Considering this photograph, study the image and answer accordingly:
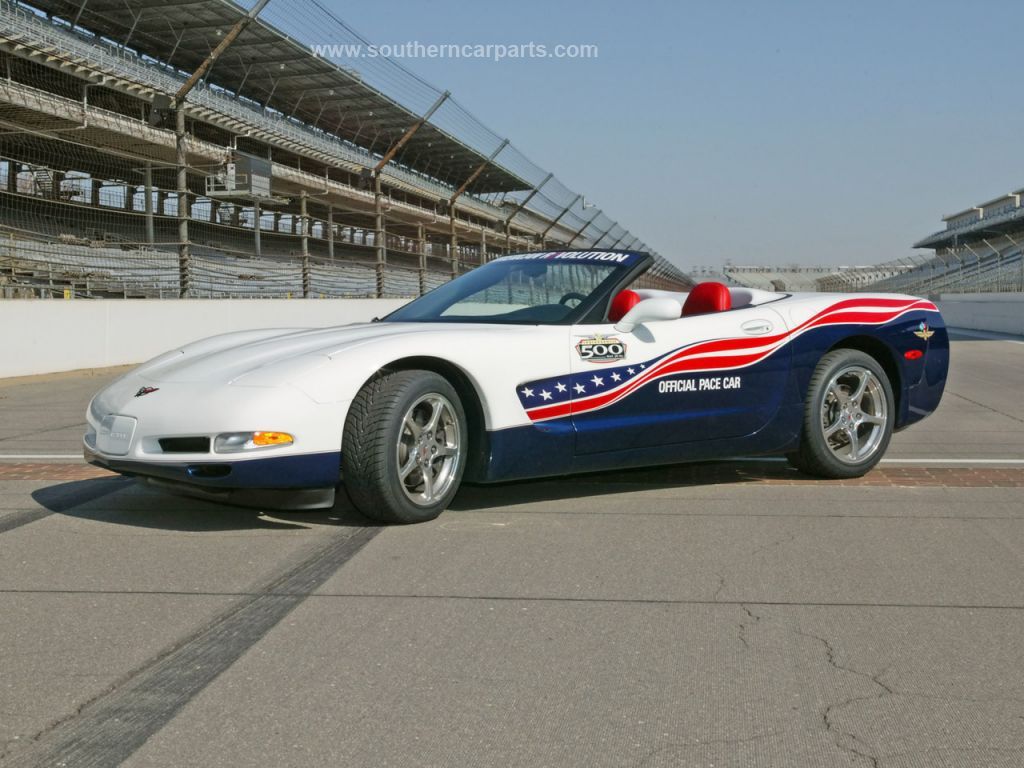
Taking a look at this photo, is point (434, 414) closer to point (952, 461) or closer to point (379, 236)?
point (952, 461)

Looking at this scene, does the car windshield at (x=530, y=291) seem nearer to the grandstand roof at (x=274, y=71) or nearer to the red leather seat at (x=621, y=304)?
the red leather seat at (x=621, y=304)

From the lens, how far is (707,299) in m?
5.52

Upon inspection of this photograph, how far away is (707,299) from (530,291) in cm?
93

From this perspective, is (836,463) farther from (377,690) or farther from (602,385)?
(377,690)

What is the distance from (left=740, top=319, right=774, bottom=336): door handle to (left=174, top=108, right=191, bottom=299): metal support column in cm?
1161

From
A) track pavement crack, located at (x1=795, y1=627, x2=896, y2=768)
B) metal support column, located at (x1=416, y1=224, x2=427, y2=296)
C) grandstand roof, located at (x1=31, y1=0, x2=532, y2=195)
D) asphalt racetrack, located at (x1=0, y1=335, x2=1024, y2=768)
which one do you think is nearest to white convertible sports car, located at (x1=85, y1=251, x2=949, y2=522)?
asphalt racetrack, located at (x1=0, y1=335, x2=1024, y2=768)

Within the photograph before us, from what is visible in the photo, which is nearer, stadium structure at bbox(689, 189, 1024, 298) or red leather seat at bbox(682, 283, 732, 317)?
red leather seat at bbox(682, 283, 732, 317)

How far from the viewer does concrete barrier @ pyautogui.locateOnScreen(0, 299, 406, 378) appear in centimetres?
1305

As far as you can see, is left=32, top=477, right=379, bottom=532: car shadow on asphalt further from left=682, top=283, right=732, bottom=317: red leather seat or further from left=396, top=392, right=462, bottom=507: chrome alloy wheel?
left=682, top=283, right=732, bottom=317: red leather seat

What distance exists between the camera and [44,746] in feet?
7.63

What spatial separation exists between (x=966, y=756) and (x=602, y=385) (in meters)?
2.78

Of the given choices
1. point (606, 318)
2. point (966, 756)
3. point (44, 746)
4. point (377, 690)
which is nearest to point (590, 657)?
point (377, 690)

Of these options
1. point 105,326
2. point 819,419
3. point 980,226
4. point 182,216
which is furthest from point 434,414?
point 980,226

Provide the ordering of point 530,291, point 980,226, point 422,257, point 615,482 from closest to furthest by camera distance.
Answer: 1. point 530,291
2. point 615,482
3. point 422,257
4. point 980,226
